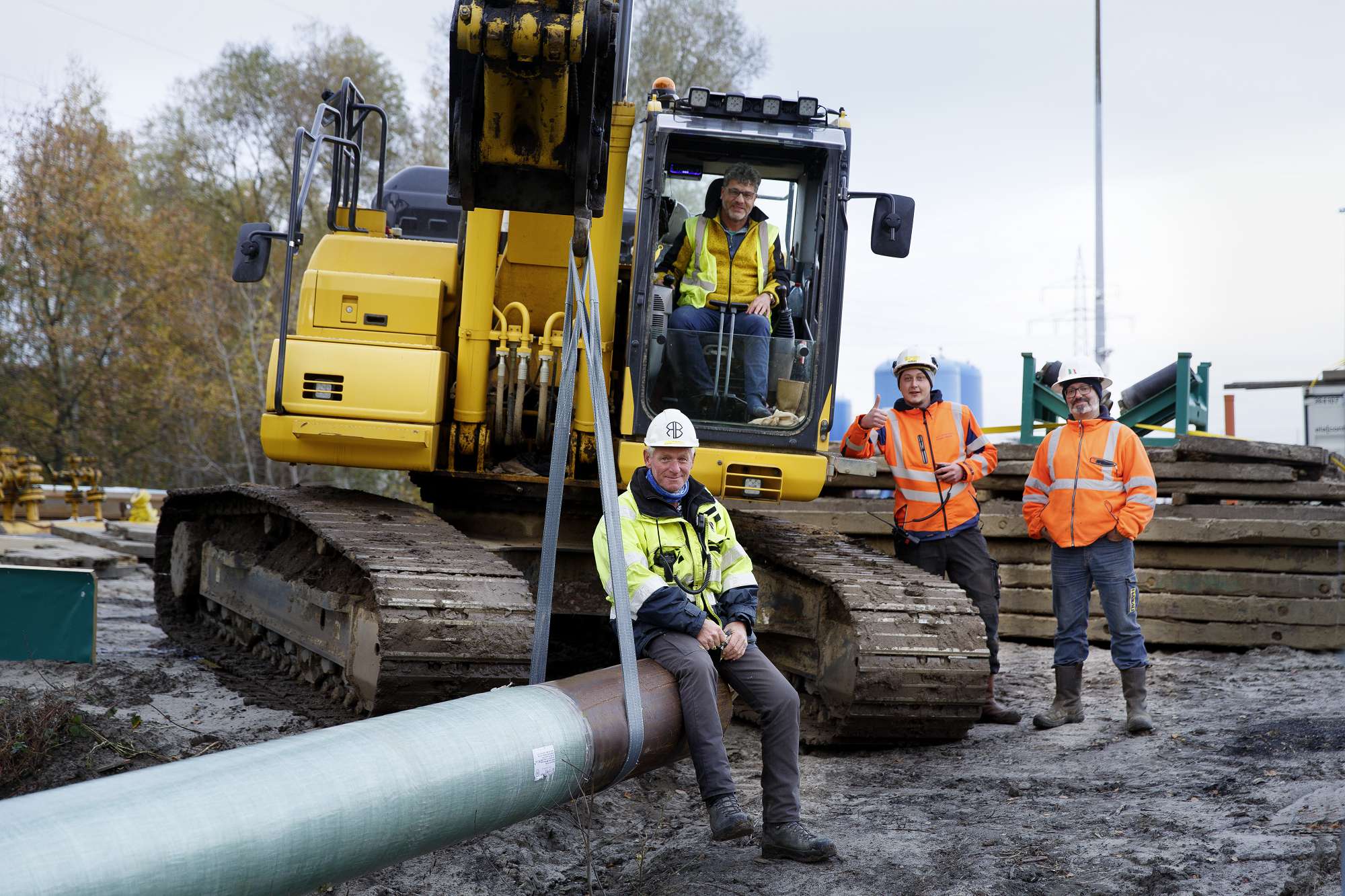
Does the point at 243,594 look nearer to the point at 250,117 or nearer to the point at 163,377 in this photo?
the point at 163,377

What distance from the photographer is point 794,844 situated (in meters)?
4.53

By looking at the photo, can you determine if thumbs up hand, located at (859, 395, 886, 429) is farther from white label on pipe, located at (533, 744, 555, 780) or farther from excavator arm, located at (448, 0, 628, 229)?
white label on pipe, located at (533, 744, 555, 780)

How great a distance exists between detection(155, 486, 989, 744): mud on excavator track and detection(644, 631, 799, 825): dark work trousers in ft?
2.67

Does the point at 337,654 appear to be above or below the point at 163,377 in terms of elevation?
below

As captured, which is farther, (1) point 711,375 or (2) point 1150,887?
(1) point 711,375

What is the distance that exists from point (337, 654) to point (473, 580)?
95cm

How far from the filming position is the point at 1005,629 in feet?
31.6

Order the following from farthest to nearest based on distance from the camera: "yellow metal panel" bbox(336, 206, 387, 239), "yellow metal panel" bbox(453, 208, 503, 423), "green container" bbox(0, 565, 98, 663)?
"yellow metal panel" bbox(336, 206, 387, 239) → "green container" bbox(0, 565, 98, 663) → "yellow metal panel" bbox(453, 208, 503, 423)

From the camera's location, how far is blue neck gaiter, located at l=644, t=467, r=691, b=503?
504 cm

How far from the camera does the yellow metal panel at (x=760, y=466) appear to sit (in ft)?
20.7

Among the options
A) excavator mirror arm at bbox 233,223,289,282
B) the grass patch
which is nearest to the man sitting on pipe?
the grass patch

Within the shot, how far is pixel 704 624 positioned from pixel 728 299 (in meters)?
2.17

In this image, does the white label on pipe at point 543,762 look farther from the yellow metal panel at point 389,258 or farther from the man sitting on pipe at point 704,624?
the yellow metal panel at point 389,258

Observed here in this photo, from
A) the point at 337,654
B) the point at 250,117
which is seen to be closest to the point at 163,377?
the point at 250,117
